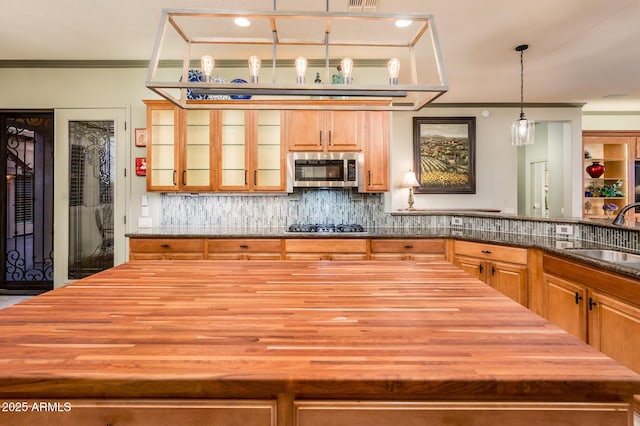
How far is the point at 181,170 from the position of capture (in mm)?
3836

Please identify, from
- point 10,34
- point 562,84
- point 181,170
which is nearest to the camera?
point 10,34

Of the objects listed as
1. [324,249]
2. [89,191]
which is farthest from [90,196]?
[324,249]

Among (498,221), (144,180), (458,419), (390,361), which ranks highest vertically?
(144,180)

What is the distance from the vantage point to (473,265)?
3338mm

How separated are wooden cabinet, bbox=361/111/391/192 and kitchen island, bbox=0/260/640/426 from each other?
2.79 meters

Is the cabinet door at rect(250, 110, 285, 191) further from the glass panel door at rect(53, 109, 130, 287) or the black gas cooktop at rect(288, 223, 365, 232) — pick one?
the glass panel door at rect(53, 109, 130, 287)

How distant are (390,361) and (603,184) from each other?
7746mm

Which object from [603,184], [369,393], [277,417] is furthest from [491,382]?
[603,184]

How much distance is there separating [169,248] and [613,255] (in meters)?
3.70

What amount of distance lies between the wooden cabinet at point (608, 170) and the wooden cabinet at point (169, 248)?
647cm

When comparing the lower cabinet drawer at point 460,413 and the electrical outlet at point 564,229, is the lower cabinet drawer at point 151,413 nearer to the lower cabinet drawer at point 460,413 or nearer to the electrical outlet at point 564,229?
the lower cabinet drawer at point 460,413

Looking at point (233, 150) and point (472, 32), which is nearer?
point (472, 32)

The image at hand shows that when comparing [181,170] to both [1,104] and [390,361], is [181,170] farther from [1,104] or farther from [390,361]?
[390,361]

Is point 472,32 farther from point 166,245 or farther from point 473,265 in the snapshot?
point 166,245
